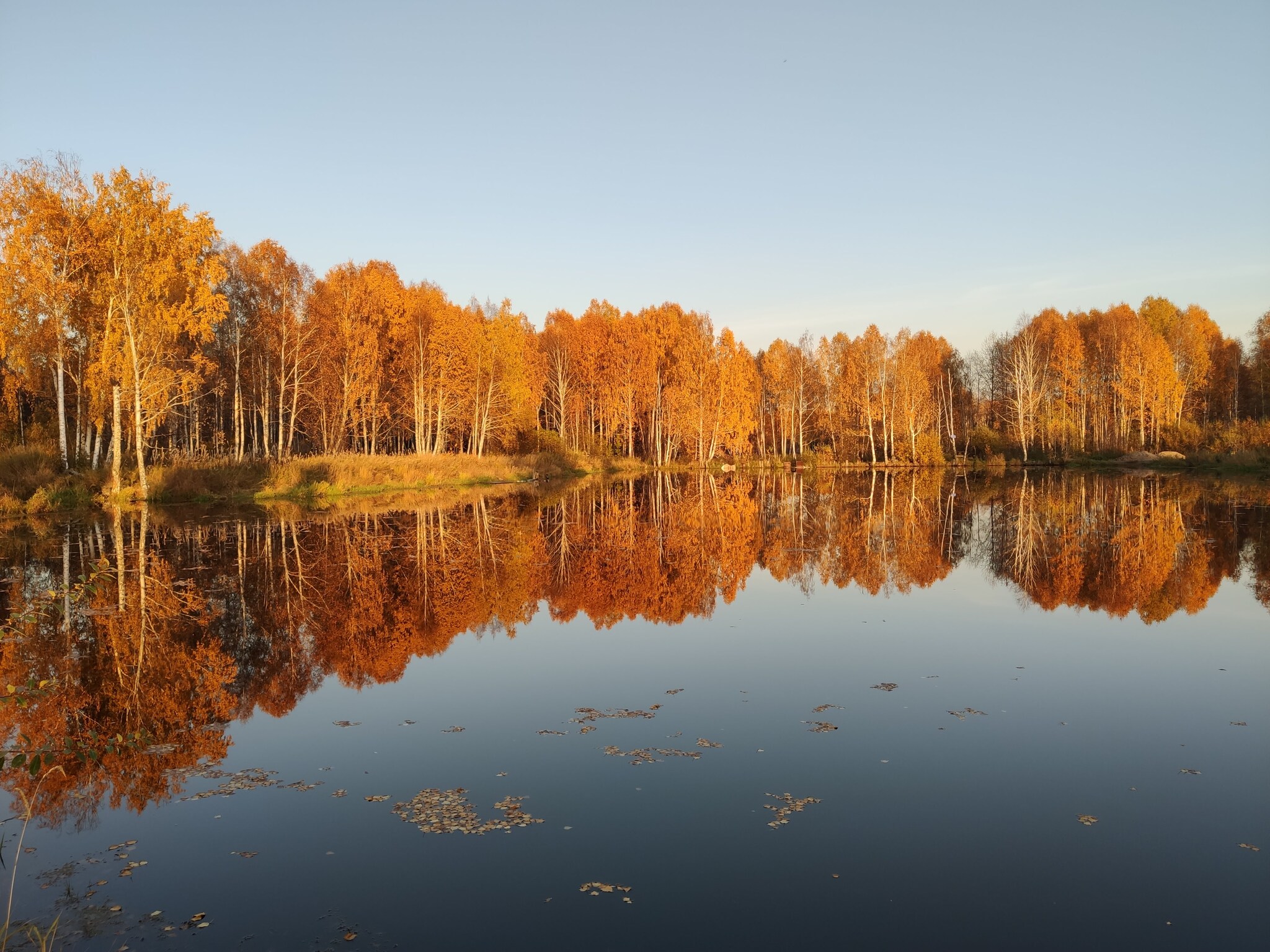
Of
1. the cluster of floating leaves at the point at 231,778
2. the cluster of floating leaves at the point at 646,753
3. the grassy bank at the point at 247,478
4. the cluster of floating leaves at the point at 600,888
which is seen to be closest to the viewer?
the cluster of floating leaves at the point at 600,888

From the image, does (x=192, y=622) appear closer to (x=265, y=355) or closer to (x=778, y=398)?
(x=265, y=355)

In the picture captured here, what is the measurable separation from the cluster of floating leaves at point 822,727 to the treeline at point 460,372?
89.6 feet

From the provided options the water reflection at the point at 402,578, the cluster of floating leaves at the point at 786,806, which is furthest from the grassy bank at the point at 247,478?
the cluster of floating leaves at the point at 786,806

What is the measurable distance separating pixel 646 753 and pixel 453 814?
6.03 feet

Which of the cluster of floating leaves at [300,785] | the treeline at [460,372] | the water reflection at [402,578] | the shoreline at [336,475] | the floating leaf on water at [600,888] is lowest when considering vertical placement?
the floating leaf on water at [600,888]

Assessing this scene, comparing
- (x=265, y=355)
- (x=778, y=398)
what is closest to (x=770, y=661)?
(x=265, y=355)

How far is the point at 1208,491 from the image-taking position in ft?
115

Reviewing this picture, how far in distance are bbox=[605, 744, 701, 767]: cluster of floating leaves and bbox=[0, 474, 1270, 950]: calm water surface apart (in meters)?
0.04

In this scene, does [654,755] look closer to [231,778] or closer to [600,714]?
[600,714]

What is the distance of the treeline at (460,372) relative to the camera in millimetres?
28312

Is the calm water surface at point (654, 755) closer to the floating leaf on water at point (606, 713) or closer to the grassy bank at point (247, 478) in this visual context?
the floating leaf on water at point (606, 713)

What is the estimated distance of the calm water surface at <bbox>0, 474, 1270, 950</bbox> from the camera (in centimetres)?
449

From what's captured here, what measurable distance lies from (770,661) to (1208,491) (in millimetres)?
35169

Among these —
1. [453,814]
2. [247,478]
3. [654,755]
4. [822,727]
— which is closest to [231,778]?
[453,814]
